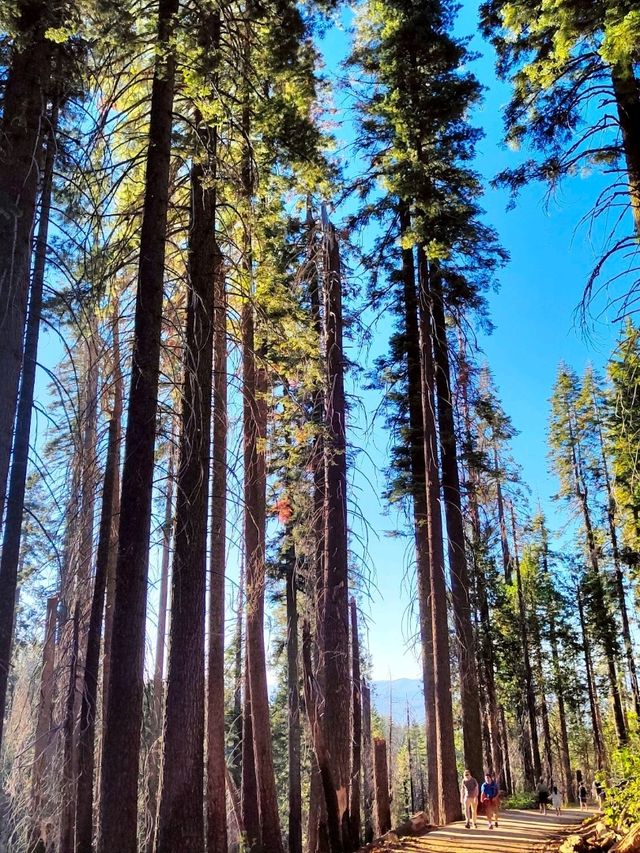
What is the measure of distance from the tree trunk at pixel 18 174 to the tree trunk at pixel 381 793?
44.8ft

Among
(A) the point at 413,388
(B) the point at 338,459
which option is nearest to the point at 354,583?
(B) the point at 338,459

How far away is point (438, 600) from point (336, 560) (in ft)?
8.84

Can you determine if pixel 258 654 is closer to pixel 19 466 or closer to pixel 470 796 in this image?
pixel 470 796

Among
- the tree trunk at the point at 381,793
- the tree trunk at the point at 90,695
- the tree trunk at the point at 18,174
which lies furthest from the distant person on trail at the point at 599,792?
the tree trunk at the point at 90,695

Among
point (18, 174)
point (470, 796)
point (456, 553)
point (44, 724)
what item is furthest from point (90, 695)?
point (18, 174)

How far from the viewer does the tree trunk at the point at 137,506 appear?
5.71 meters

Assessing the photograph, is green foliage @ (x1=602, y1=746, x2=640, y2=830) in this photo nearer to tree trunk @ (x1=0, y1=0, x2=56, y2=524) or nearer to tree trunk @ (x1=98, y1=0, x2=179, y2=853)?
tree trunk @ (x1=98, y1=0, x2=179, y2=853)

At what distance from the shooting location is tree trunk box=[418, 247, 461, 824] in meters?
11.7

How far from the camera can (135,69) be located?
8.38m

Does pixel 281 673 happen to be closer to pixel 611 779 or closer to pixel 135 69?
pixel 611 779

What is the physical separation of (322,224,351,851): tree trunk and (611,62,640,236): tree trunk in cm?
572

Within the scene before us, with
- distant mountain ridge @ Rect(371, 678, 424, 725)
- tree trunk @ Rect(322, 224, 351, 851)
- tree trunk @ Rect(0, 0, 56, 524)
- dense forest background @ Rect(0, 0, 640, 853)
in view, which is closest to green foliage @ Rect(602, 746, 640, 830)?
dense forest background @ Rect(0, 0, 640, 853)

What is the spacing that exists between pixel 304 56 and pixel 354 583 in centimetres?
988

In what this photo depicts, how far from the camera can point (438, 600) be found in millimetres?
12281
